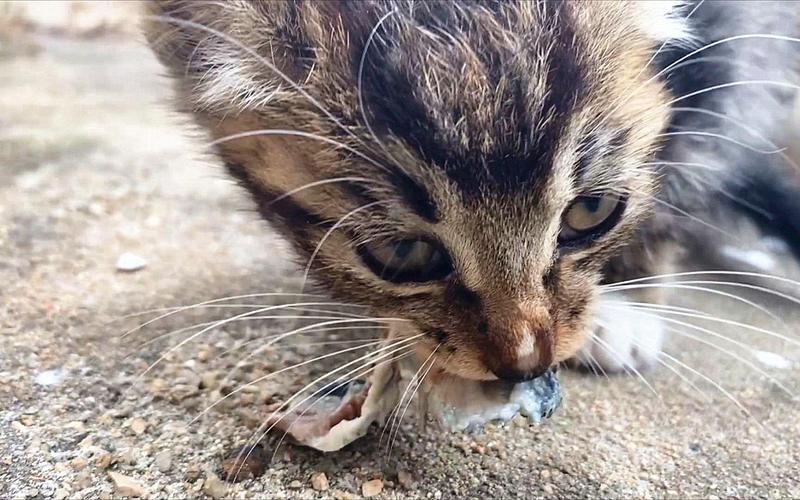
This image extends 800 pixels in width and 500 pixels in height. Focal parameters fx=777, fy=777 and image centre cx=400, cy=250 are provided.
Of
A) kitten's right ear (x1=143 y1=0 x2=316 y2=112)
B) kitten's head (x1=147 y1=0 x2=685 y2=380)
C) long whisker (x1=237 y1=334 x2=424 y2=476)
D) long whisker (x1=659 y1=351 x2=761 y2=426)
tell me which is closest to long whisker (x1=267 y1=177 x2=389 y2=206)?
kitten's head (x1=147 y1=0 x2=685 y2=380)

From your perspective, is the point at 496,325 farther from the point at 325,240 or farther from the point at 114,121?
the point at 114,121

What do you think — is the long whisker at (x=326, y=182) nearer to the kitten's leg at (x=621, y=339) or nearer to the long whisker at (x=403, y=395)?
the long whisker at (x=403, y=395)

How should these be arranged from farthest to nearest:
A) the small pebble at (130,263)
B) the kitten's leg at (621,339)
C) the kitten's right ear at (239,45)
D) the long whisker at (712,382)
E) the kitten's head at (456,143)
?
1. the small pebble at (130,263)
2. the kitten's leg at (621,339)
3. the long whisker at (712,382)
4. the kitten's right ear at (239,45)
5. the kitten's head at (456,143)

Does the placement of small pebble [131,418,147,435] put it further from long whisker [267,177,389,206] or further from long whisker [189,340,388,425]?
long whisker [267,177,389,206]

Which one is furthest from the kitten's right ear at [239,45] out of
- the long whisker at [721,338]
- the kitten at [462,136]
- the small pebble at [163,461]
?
the long whisker at [721,338]

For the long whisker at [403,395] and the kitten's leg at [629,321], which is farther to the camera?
the kitten's leg at [629,321]

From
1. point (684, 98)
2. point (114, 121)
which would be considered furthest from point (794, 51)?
point (114, 121)

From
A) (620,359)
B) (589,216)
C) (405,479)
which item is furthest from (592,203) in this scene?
(405,479)

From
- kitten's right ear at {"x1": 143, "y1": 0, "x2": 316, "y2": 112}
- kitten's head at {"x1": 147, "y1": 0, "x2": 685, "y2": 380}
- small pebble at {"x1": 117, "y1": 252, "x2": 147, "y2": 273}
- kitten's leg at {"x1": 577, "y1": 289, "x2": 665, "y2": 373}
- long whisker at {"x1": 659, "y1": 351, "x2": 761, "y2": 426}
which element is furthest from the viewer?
small pebble at {"x1": 117, "y1": 252, "x2": 147, "y2": 273}
